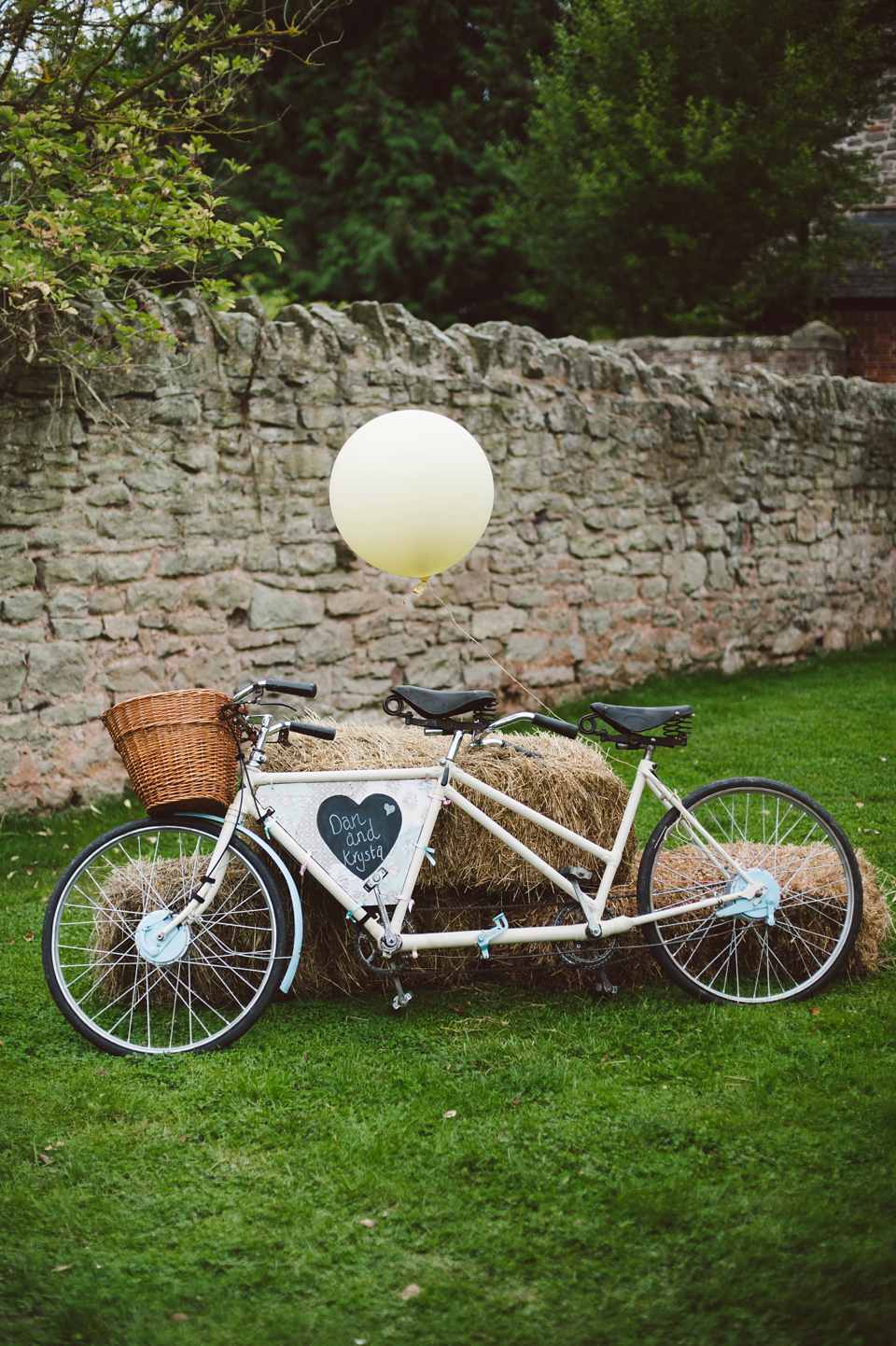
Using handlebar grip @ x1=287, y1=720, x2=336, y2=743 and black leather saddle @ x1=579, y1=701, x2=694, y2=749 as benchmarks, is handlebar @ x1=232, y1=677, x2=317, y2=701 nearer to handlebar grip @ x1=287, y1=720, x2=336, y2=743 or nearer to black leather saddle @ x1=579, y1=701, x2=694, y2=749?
handlebar grip @ x1=287, y1=720, x2=336, y2=743

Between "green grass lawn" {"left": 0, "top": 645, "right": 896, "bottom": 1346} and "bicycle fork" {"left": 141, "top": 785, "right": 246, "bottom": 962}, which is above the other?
"bicycle fork" {"left": 141, "top": 785, "right": 246, "bottom": 962}

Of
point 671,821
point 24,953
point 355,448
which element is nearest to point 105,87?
point 355,448

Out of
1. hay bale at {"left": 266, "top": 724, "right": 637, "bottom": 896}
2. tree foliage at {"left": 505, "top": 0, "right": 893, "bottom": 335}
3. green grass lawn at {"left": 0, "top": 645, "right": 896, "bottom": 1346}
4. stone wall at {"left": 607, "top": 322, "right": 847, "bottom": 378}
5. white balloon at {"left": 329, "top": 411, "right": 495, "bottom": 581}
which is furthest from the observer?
tree foliage at {"left": 505, "top": 0, "right": 893, "bottom": 335}

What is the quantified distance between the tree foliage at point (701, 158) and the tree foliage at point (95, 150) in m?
9.64

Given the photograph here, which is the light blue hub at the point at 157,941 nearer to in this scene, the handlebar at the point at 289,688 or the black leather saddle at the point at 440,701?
the handlebar at the point at 289,688

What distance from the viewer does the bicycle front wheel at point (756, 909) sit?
3.46 meters

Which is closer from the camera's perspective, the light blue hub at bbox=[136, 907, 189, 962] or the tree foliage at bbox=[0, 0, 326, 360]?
the light blue hub at bbox=[136, 907, 189, 962]

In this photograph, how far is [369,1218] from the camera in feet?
8.28

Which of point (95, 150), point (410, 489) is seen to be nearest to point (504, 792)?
point (410, 489)

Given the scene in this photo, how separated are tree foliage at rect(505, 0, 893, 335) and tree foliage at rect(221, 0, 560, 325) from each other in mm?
1109

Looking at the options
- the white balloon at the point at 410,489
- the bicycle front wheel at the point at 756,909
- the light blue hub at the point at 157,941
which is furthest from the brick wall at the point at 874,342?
the light blue hub at the point at 157,941

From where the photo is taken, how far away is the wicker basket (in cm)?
314

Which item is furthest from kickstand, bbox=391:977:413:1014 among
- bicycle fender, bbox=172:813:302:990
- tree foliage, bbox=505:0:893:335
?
tree foliage, bbox=505:0:893:335

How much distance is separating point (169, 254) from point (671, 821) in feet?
11.9
